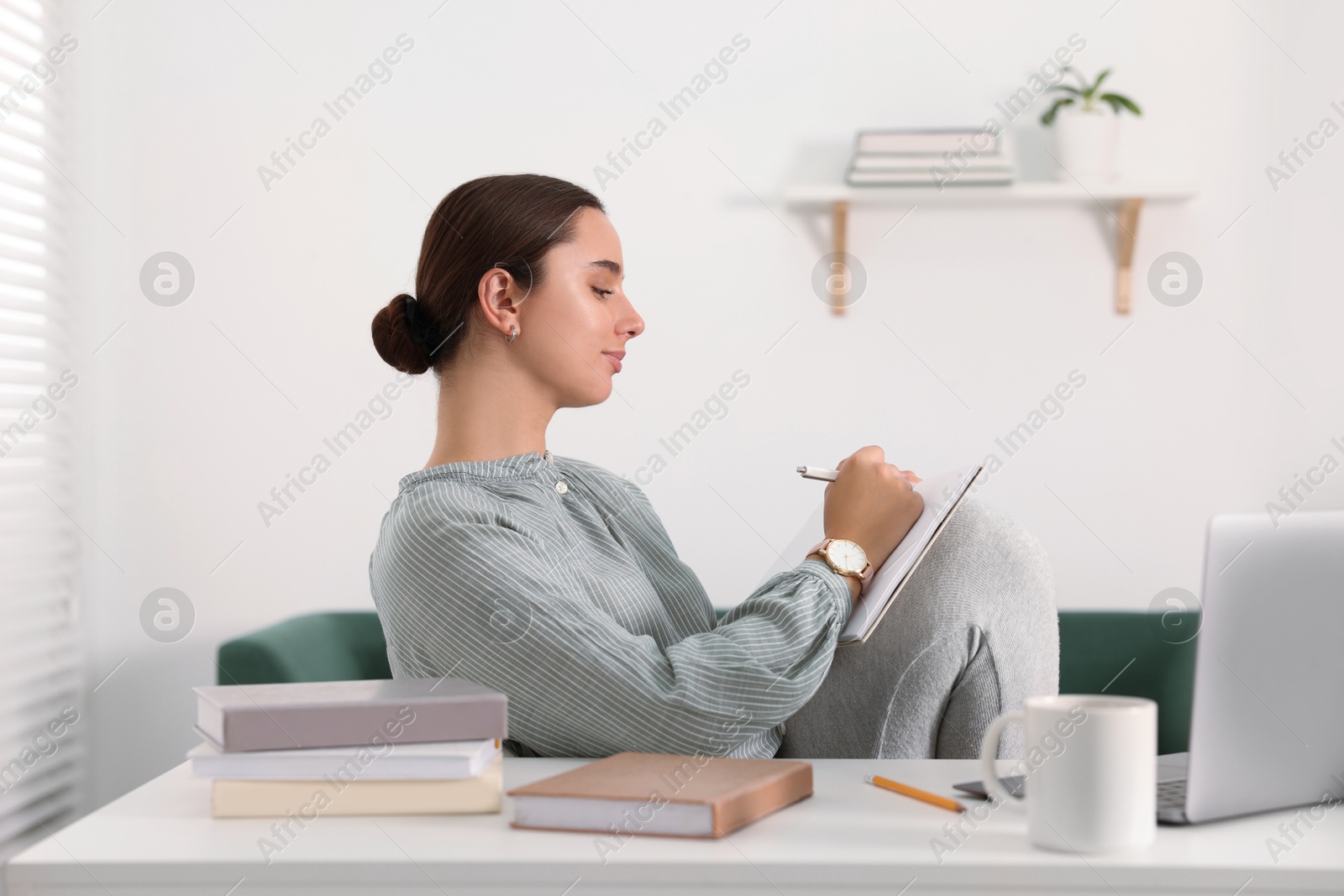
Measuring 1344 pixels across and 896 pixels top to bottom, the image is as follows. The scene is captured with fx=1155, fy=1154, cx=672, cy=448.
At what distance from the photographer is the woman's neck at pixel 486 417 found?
1362 millimetres

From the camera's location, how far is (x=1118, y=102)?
8.02 ft

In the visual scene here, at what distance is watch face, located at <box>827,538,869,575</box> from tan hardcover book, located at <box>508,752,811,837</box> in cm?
37

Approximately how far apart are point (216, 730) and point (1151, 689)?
1.97m

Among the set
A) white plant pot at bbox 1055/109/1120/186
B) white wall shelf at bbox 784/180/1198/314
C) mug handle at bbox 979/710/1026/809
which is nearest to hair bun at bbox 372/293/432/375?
mug handle at bbox 979/710/1026/809

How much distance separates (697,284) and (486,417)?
1303mm

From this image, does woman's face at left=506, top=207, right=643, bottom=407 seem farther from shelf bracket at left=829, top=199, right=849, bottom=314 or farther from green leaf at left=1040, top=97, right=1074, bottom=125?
green leaf at left=1040, top=97, right=1074, bottom=125

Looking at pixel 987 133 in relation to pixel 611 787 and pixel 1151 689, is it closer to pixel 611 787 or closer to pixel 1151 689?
pixel 1151 689

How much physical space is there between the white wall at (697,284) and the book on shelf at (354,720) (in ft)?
5.93

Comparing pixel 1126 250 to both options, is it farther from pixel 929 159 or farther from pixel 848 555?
pixel 848 555

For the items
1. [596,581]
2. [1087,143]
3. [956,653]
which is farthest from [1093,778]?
[1087,143]

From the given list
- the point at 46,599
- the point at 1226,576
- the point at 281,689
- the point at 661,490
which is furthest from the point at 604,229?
the point at 46,599

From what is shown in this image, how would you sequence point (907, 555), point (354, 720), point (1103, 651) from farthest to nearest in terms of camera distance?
point (1103, 651), point (907, 555), point (354, 720)

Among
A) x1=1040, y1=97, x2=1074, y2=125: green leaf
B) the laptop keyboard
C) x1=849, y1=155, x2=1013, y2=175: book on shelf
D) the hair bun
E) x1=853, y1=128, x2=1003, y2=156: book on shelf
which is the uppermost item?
x1=1040, y1=97, x2=1074, y2=125: green leaf

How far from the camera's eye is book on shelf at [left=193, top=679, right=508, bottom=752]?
31.0 inches
